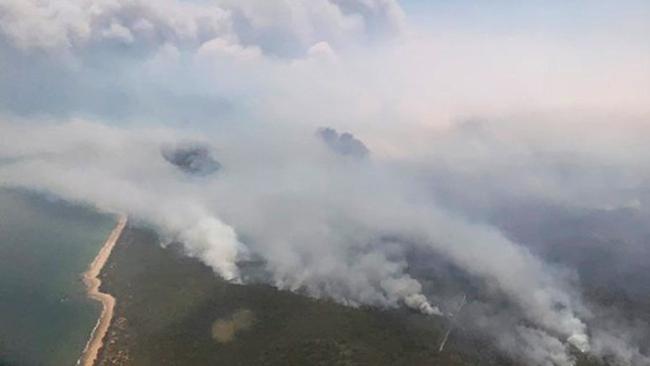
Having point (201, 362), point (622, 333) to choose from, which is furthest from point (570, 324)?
point (201, 362)

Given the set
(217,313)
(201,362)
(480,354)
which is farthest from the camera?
(217,313)

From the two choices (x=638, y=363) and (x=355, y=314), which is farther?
(x=355, y=314)

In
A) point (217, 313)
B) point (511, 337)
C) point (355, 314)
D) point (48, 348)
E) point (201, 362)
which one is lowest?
point (48, 348)

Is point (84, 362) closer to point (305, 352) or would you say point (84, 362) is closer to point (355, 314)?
point (305, 352)

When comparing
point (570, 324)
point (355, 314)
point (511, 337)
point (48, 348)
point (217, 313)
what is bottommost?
point (48, 348)

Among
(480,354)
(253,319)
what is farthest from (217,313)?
A: (480,354)

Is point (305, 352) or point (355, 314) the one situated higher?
point (355, 314)

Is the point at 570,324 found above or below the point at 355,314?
above

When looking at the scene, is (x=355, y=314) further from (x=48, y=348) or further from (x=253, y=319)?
(x=48, y=348)

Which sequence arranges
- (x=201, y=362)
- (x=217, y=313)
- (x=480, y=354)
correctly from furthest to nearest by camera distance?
(x=217, y=313)
(x=480, y=354)
(x=201, y=362)
